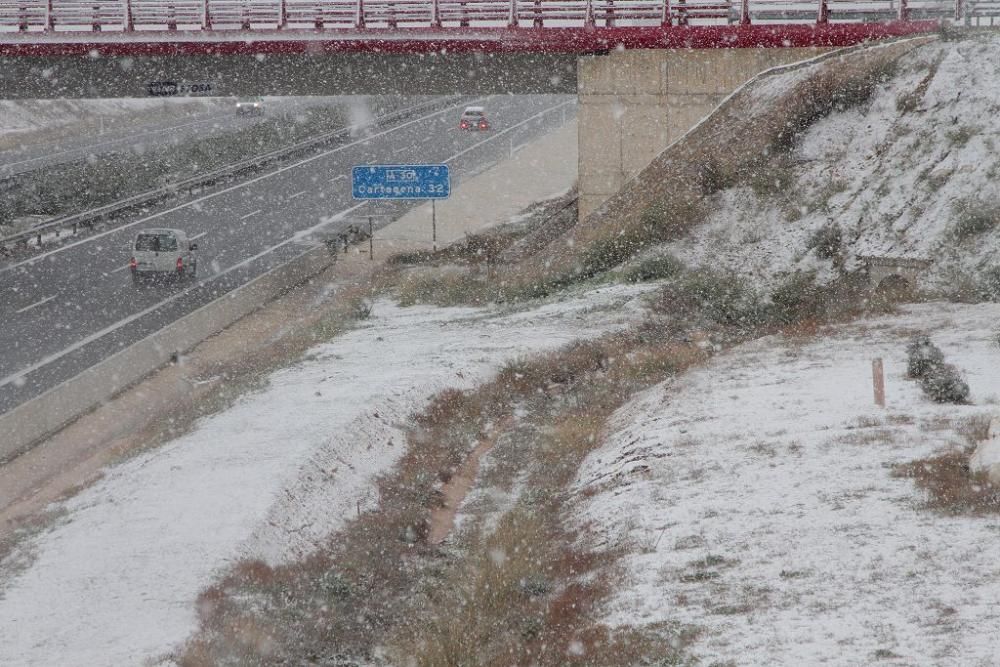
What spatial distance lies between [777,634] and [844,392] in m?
7.65

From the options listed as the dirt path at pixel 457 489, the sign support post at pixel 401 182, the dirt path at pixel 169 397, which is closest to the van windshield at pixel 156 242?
the dirt path at pixel 169 397

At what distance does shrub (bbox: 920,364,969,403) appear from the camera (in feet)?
59.5

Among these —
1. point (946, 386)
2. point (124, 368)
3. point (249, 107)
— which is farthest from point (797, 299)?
point (249, 107)

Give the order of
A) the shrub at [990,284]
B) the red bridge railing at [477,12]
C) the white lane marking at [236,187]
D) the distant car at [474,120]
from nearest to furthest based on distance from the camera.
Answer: the shrub at [990,284], the red bridge railing at [477,12], the white lane marking at [236,187], the distant car at [474,120]

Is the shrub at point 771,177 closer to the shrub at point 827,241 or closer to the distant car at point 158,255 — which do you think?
the shrub at point 827,241

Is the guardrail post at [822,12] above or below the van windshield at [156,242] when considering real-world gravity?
above

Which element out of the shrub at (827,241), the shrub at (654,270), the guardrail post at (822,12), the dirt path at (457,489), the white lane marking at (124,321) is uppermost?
the guardrail post at (822,12)

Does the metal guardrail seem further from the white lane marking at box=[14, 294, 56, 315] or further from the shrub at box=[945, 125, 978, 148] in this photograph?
the shrub at box=[945, 125, 978, 148]

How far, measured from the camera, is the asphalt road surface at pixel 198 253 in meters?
29.4

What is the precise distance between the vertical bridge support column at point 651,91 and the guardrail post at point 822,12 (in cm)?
107

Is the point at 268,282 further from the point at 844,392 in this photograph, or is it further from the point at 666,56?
the point at 844,392

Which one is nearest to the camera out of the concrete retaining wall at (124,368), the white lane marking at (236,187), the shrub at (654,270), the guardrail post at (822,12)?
the concrete retaining wall at (124,368)

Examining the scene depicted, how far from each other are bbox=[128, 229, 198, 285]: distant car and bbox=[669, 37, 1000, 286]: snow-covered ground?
15021 millimetres

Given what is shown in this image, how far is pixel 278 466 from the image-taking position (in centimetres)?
1919
